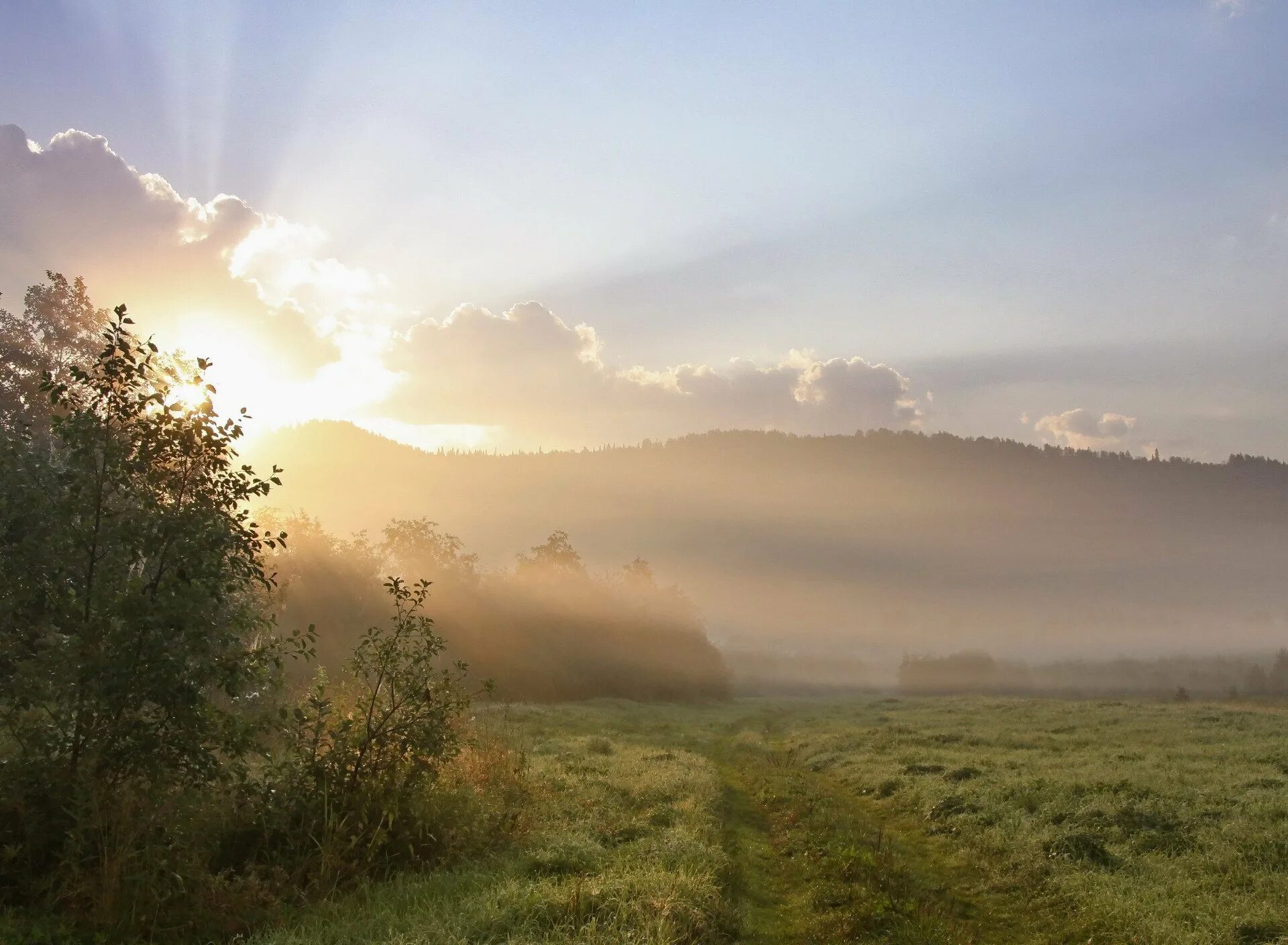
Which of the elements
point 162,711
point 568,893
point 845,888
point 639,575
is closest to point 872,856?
point 845,888

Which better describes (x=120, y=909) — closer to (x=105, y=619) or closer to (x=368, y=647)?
(x=105, y=619)

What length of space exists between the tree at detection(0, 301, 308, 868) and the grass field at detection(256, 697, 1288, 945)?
128 inches

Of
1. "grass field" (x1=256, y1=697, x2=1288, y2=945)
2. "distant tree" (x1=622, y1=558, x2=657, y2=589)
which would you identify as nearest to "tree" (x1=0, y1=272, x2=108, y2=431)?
"grass field" (x1=256, y1=697, x2=1288, y2=945)

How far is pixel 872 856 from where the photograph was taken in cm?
1388

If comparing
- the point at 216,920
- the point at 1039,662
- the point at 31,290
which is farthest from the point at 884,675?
the point at 216,920

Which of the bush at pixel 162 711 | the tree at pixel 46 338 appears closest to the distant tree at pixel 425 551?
the tree at pixel 46 338

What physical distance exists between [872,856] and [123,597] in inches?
497

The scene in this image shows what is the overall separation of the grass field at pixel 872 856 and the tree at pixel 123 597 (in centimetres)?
325

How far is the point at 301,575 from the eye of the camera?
233ft

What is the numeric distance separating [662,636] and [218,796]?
3424 inches

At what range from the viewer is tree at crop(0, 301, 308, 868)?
10141 mm

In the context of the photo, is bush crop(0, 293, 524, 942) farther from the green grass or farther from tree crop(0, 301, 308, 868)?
the green grass

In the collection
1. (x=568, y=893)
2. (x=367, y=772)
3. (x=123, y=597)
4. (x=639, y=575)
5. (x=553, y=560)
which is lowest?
(x=639, y=575)

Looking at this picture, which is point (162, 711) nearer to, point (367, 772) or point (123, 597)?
point (123, 597)
